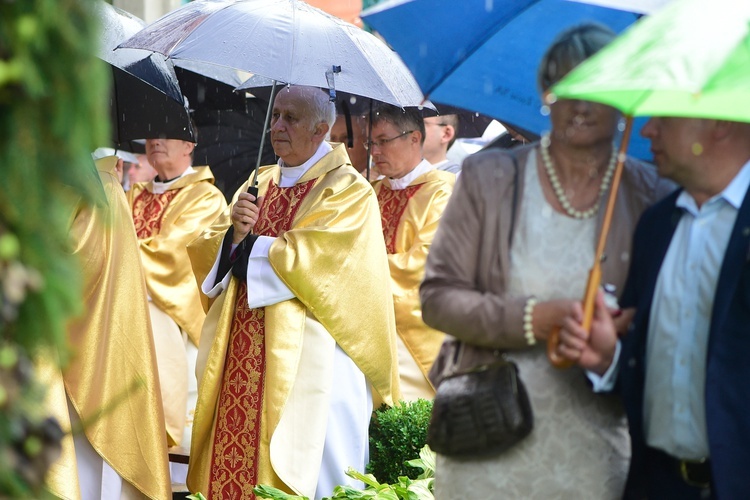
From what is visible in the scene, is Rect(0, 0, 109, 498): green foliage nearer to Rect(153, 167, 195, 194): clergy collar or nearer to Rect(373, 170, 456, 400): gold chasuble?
Rect(373, 170, 456, 400): gold chasuble

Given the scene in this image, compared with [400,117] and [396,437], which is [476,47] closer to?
[396,437]

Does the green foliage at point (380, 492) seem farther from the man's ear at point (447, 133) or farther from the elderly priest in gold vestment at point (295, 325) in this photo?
the man's ear at point (447, 133)

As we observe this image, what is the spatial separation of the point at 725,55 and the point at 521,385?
3.34ft

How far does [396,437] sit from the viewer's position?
240 inches

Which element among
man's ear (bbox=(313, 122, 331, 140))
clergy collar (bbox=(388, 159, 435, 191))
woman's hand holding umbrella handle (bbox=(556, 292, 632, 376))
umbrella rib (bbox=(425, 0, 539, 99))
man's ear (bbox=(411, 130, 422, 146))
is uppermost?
umbrella rib (bbox=(425, 0, 539, 99))

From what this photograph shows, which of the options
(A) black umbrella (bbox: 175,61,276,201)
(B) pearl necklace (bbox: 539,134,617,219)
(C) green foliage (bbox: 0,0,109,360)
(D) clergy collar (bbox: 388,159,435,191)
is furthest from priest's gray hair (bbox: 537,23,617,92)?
(D) clergy collar (bbox: 388,159,435,191)

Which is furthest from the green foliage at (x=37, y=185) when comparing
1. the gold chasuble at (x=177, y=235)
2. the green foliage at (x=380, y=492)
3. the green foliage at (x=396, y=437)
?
the gold chasuble at (x=177, y=235)

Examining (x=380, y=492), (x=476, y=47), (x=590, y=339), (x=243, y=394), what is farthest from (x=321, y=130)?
(x=590, y=339)

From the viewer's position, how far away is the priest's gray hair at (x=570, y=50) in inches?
123

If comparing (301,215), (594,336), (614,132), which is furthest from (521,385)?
(301,215)

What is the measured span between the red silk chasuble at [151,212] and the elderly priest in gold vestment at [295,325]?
2.43m

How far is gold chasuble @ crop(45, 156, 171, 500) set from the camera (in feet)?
17.4

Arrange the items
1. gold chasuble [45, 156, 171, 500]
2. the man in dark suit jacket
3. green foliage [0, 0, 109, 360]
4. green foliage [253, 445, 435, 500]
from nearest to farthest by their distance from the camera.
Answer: green foliage [0, 0, 109, 360], the man in dark suit jacket, green foliage [253, 445, 435, 500], gold chasuble [45, 156, 171, 500]

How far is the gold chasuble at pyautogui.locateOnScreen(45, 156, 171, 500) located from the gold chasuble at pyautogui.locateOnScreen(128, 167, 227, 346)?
2390 mm
